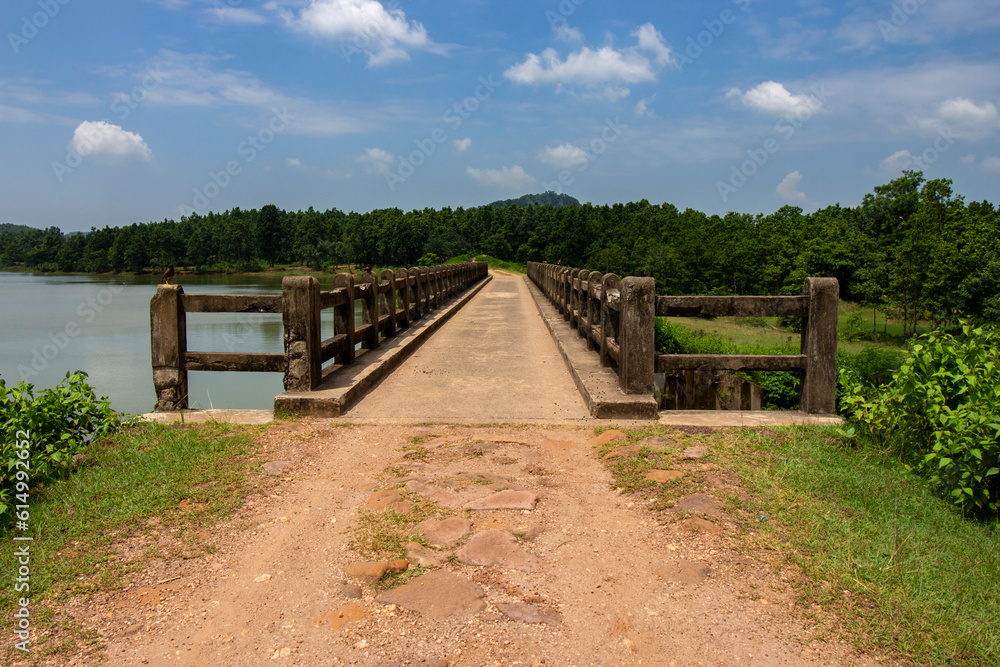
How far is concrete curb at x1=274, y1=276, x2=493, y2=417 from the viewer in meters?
5.62

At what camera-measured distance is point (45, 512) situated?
11.4 ft

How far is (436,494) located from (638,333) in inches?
101

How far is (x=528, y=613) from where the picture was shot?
259 cm

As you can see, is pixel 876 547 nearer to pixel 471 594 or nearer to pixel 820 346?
pixel 471 594

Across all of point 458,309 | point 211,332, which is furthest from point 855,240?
point 211,332

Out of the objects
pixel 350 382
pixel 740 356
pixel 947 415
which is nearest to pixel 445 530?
pixel 947 415

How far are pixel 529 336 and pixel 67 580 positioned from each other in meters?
9.45

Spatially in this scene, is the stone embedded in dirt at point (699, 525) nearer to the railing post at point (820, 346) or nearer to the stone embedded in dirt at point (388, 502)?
the stone embedded in dirt at point (388, 502)

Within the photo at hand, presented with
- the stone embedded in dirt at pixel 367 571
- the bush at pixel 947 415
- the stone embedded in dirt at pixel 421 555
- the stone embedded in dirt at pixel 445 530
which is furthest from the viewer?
the bush at pixel 947 415

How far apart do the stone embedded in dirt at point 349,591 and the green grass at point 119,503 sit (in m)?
0.86

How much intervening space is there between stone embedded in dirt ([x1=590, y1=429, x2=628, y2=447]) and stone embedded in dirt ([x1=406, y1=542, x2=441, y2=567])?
2.01 m

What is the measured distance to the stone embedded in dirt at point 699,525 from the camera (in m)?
3.30

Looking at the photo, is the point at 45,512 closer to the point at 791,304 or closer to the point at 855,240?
the point at 791,304

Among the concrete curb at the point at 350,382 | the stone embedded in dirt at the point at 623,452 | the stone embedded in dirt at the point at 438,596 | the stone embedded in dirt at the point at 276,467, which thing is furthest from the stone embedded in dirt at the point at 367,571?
the concrete curb at the point at 350,382
